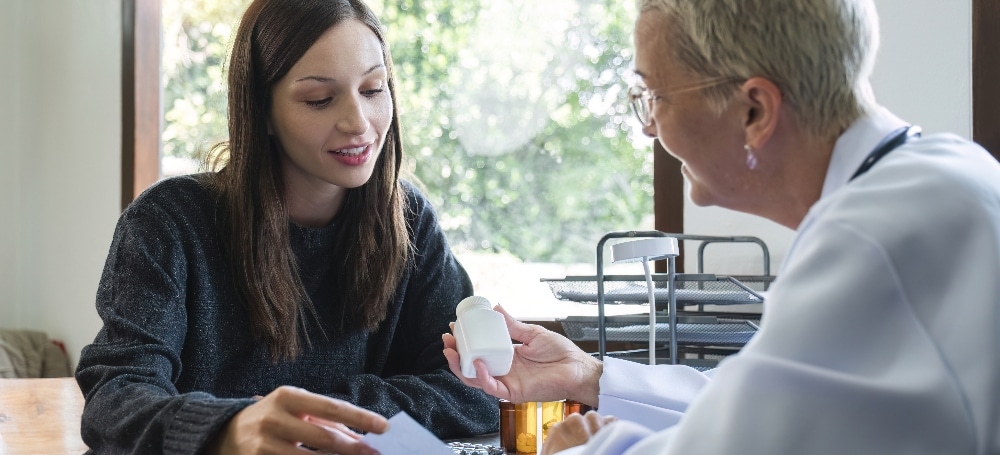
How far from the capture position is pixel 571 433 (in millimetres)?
1087

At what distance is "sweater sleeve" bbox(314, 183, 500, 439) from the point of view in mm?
1503

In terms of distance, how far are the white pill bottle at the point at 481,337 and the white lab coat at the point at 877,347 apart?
1.66 feet

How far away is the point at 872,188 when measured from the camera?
78 cm

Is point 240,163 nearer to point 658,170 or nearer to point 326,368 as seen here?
point 326,368

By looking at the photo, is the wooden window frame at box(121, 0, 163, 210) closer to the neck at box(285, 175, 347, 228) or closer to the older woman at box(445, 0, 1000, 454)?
the neck at box(285, 175, 347, 228)

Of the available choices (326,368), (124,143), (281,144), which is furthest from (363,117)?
(124,143)

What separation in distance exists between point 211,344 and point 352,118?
1.33 feet

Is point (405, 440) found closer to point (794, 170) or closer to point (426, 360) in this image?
point (794, 170)

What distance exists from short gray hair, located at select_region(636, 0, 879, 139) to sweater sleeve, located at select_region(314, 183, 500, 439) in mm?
747

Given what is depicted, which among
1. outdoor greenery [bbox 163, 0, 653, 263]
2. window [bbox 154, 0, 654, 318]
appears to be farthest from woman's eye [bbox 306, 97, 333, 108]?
window [bbox 154, 0, 654, 318]

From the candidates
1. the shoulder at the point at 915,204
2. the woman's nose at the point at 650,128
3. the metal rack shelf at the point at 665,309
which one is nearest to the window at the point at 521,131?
the metal rack shelf at the point at 665,309

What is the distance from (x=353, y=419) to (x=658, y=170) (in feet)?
5.06

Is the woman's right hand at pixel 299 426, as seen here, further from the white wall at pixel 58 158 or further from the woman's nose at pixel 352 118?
the white wall at pixel 58 158

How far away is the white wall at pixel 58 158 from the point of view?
3.62 meters
